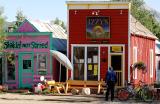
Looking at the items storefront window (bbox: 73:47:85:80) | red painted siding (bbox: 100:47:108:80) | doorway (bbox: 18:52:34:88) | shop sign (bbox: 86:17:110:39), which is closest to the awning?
storefront window (bbox: 73:47:85:80)

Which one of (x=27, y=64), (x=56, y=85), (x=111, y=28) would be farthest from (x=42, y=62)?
(x=111, y=28)

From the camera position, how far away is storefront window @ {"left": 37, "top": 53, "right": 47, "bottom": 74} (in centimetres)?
3881

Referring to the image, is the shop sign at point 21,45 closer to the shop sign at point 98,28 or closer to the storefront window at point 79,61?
the storefront window at point 79,61

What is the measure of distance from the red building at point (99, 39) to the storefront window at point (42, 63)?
1.72 m

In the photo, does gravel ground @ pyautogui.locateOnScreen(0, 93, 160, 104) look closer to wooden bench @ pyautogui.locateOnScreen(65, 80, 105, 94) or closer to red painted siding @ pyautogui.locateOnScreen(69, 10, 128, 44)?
wooden bench @ pyautogui.locateOnScreen(65, 80, 105, 94)

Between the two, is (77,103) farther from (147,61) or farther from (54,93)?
(147,61)

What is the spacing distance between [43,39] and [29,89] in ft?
11.3

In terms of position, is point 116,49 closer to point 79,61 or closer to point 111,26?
point 111,26

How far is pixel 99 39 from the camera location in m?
38.0

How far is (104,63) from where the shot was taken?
125 feet

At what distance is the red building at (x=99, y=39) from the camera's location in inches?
1487

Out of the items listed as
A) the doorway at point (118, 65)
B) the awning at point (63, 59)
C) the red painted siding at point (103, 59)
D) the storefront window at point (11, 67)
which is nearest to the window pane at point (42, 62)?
the awning at point (63, 59)

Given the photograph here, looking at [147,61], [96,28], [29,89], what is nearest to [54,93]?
[29,89]

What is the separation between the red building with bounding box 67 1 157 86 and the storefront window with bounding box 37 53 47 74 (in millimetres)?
1724
